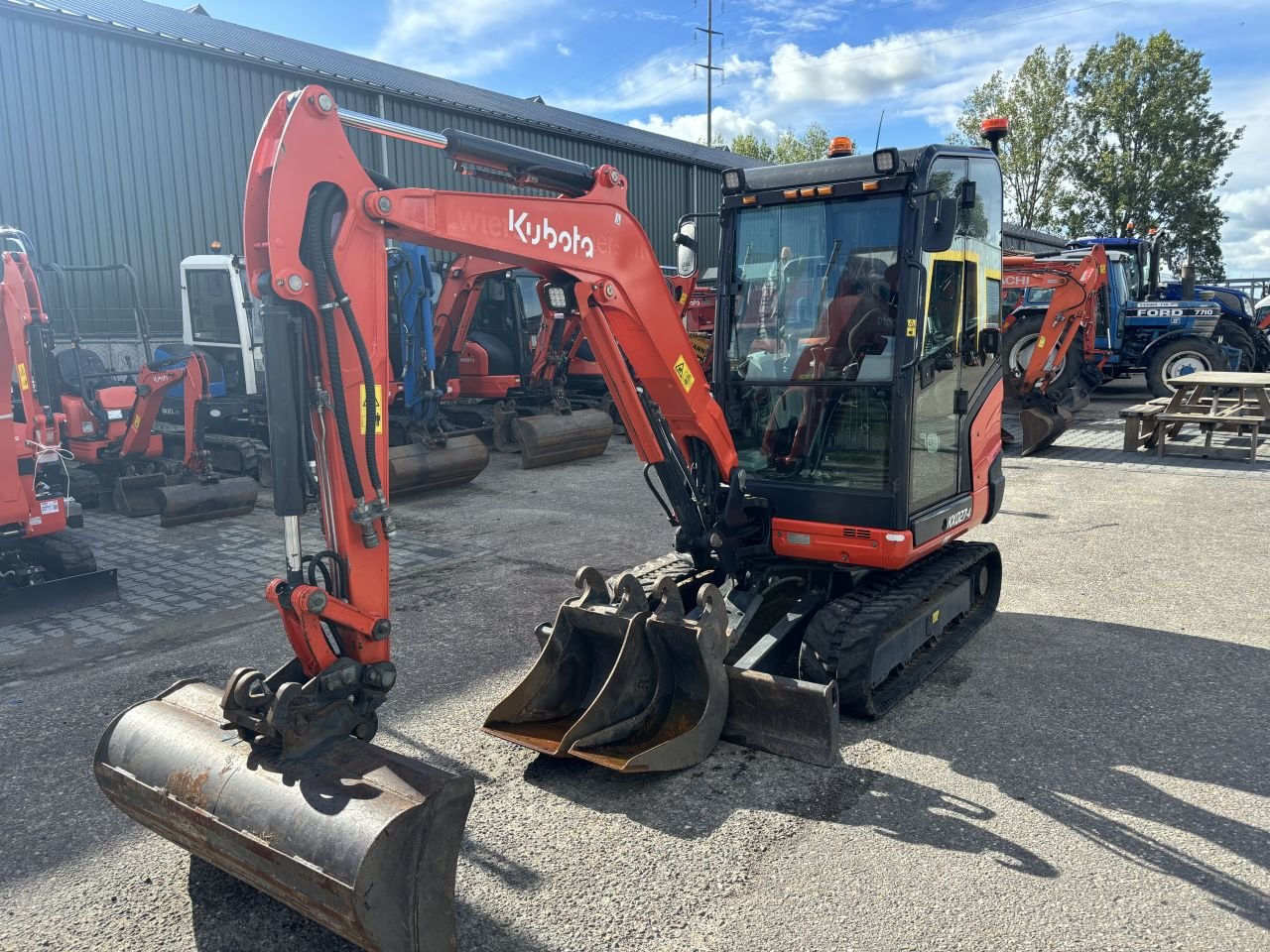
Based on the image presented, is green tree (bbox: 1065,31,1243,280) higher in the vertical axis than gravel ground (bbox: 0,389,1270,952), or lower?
higher

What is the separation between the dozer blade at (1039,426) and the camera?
40.2 feet

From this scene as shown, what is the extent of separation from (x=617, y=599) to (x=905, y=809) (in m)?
1.51

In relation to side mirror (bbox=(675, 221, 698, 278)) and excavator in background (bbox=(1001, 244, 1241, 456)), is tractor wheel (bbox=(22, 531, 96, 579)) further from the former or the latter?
excavator in background (bbox=(1001, 244, 1241, 456))

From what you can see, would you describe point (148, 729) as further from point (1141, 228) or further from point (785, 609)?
point (1141, 228)

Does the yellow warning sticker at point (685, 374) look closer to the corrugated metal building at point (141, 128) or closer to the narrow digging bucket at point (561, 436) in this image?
the narrow digging bucket at point (561, 436)

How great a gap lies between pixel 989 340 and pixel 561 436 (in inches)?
287

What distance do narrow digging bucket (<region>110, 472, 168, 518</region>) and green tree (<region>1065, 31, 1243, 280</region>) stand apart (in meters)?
33.9

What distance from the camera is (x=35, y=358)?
7.45 m

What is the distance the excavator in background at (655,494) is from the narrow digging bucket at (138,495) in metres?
5.84

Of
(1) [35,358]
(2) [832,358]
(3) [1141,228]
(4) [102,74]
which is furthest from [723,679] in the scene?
(3) [1141,228]

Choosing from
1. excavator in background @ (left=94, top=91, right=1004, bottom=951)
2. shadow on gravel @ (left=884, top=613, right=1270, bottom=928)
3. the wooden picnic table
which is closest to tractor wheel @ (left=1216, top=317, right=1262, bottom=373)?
the wooden picnic table

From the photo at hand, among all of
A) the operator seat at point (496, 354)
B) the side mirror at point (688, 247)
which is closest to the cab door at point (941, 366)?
the side mirror at point (688, 247)

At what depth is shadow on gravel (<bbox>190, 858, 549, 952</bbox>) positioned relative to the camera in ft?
9.44

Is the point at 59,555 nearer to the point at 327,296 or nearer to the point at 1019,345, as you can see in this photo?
the point at 327,296
